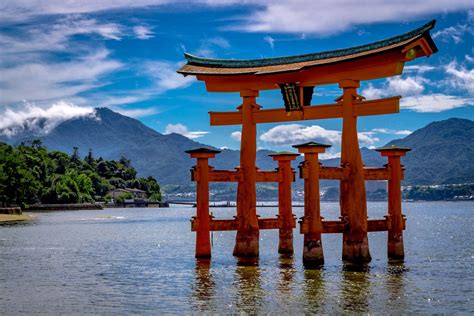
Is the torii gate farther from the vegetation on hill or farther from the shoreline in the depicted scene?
the vegetation on hill

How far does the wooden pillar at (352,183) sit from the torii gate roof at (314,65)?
925 millimetres

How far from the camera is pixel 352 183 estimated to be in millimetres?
27438

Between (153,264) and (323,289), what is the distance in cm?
1294

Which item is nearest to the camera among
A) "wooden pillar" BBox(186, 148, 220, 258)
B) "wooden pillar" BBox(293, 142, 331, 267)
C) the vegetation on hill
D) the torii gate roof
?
the torii gate roof

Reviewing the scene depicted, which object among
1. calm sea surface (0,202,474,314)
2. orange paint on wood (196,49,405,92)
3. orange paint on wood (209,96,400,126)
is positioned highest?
orange paint on wood (196,49,405,92)

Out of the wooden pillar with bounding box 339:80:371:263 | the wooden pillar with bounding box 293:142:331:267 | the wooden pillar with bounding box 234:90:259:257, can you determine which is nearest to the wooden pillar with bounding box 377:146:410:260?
the wooden pillar with bounding box 339:80:371:263

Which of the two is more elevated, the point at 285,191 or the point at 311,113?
the point at 311,113

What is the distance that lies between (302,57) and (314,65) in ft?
6.34

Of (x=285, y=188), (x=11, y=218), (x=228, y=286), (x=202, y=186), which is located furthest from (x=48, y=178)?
(x=228, y=286)

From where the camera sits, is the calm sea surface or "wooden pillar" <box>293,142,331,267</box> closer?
the calm sea surface

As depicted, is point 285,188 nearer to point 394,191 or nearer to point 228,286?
point 394,191

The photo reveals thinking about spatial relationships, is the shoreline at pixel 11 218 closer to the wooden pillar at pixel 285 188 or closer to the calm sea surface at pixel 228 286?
the calm sea surface at pixel 228 286

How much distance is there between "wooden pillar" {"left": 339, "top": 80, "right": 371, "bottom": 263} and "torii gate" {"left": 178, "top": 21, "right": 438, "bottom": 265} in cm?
4

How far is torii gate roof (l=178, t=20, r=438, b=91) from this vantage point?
84.7ft
